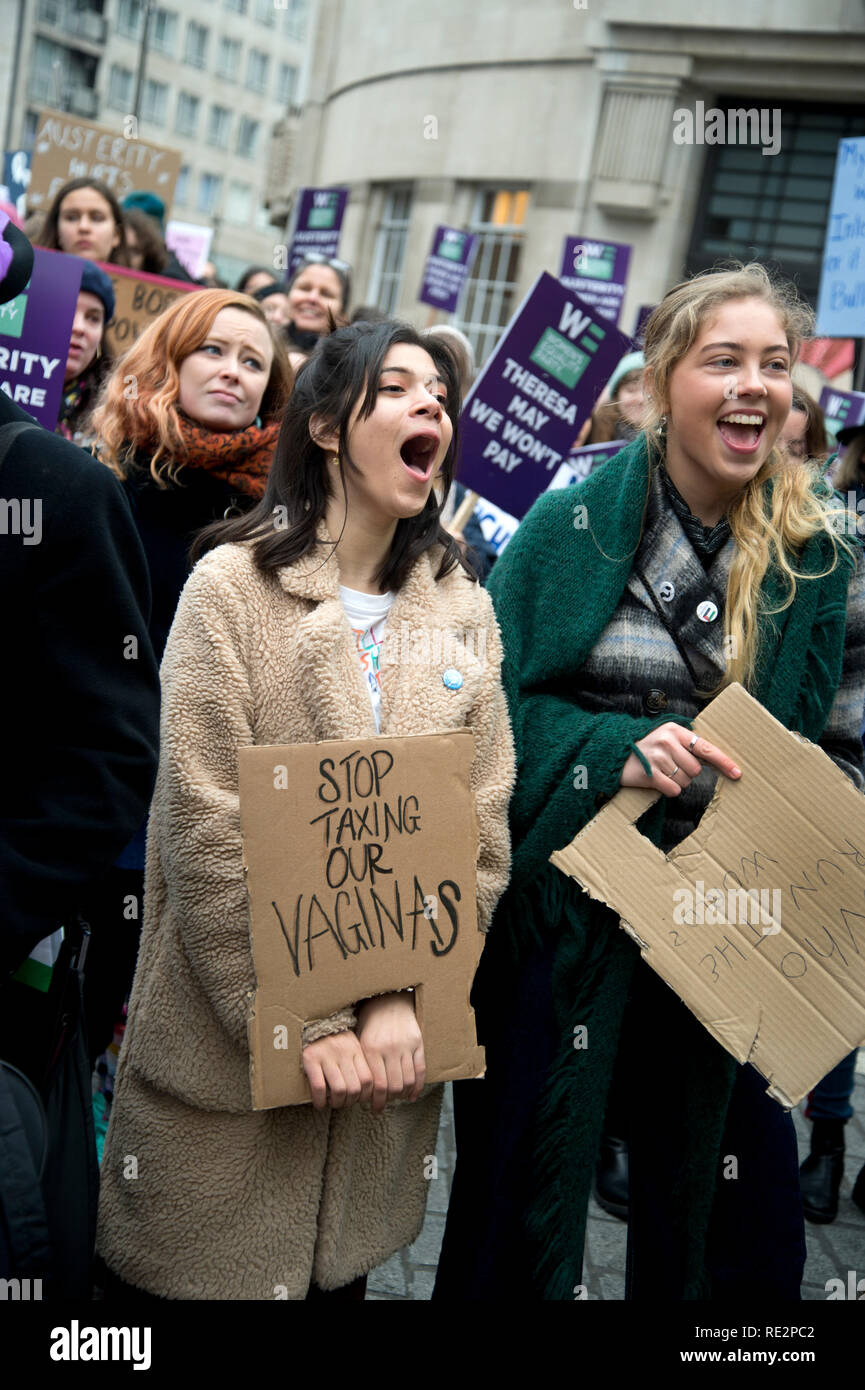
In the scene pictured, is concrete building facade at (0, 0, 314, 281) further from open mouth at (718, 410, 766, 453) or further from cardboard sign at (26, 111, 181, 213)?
open mouth at (718, 410, 766, 453)

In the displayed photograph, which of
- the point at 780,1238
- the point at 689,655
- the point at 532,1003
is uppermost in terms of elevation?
the point at 689,655

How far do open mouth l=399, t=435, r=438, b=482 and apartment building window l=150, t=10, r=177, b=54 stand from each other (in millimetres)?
63301

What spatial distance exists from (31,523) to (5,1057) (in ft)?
2.58

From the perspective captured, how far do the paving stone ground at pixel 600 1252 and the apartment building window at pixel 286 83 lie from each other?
68116mm

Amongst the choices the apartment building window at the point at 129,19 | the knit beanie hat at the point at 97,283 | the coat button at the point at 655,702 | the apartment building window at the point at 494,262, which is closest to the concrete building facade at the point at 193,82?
the apartment building window at the point at 129,19

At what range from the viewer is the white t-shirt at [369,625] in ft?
7.84

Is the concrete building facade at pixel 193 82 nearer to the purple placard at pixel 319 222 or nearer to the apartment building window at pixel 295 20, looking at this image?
the apartment building window at pixel 295 20

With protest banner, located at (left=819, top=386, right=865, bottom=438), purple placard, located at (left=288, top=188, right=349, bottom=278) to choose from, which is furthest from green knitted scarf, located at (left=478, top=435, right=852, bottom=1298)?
purple placard, located at (left=288, top=188, right=349, bottom=278)

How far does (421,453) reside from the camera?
8.04 ft

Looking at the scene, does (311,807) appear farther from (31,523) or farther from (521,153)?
(521,153)

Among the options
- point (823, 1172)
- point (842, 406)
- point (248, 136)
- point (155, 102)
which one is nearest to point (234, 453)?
point (823, 1172)
